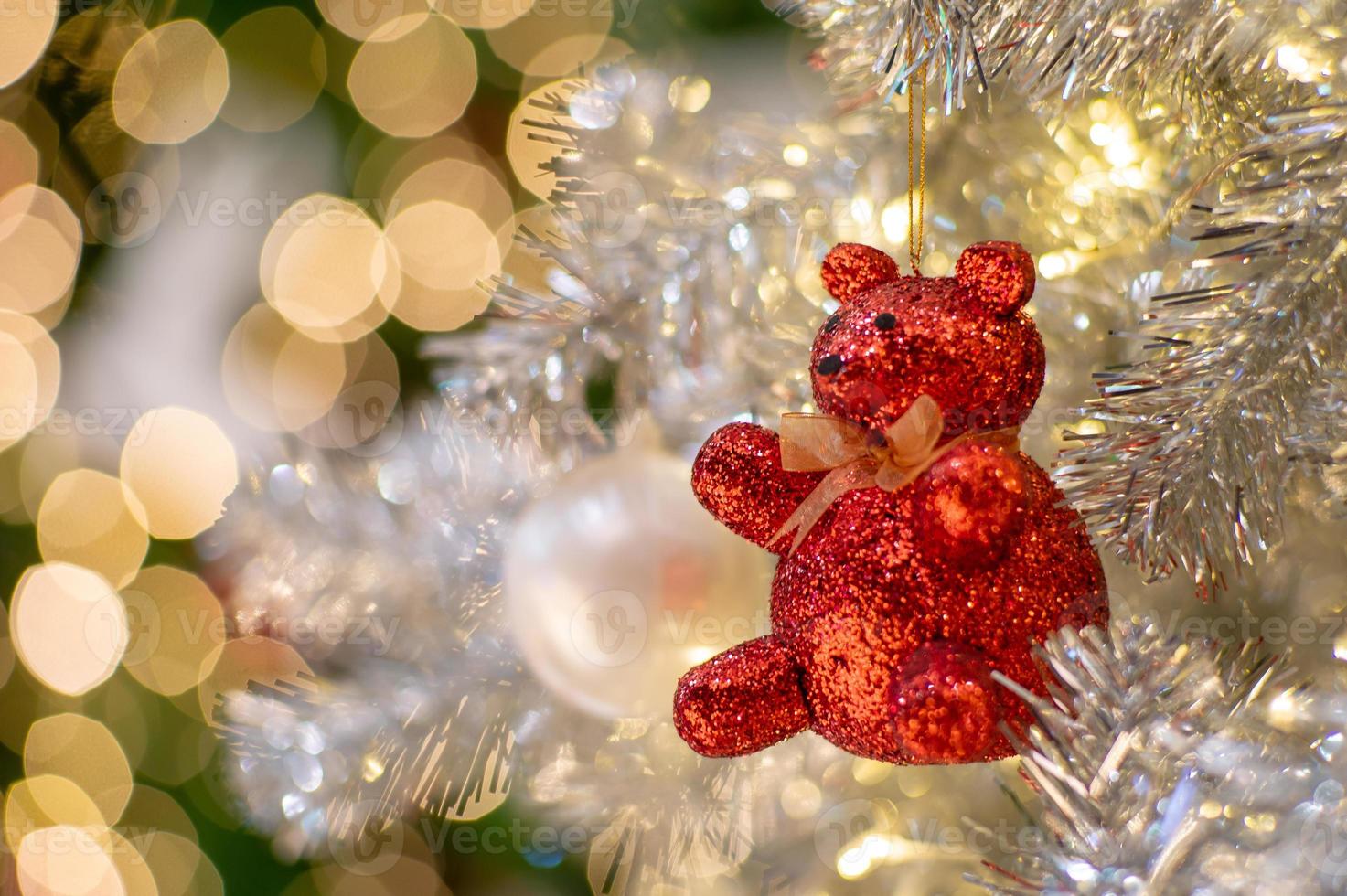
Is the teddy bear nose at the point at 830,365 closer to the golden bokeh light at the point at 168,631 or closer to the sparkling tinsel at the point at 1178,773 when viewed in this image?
the sparkling tinsel at the point at 1178,773

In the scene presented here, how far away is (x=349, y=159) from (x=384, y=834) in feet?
2.78

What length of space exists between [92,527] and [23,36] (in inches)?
23.0

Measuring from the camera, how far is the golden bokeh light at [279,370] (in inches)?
50.2

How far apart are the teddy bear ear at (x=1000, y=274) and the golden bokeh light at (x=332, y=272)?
3.36 feet

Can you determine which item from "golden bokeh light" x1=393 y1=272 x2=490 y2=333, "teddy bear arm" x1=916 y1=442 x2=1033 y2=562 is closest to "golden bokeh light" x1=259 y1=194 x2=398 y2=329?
"golden bokeh light" x1=393 y1=272 x2=490 y2=333

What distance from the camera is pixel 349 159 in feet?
4.14

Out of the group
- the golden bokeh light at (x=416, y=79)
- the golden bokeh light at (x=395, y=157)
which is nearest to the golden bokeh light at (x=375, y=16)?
the golden bokeh light at (x=416, y=79)

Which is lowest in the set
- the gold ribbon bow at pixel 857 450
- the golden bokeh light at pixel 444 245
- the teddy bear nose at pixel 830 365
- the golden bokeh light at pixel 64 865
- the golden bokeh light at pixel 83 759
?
the golden bokeh light at pixel 64 865

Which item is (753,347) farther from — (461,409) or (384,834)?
(384,834)

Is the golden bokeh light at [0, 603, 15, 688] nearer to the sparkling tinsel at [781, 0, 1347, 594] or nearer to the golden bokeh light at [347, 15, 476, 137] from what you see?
the golden bokeh light at [347, 15, 476, 137]

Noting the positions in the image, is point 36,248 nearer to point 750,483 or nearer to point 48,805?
point 48,805

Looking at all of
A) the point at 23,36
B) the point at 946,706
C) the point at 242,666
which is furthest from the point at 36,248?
the point at 946,706

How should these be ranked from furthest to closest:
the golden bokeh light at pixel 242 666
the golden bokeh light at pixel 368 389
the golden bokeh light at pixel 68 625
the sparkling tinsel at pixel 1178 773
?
the golden bokeh light at pixel 68 625, the golden bokeh light at pixel 368 389, the golden bokeh light at pixel 242 666, the sparkling tinsel at pixel 1178 773

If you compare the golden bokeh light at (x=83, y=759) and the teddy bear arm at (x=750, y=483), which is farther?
the golden bokeh light at (x=83, y=759)
